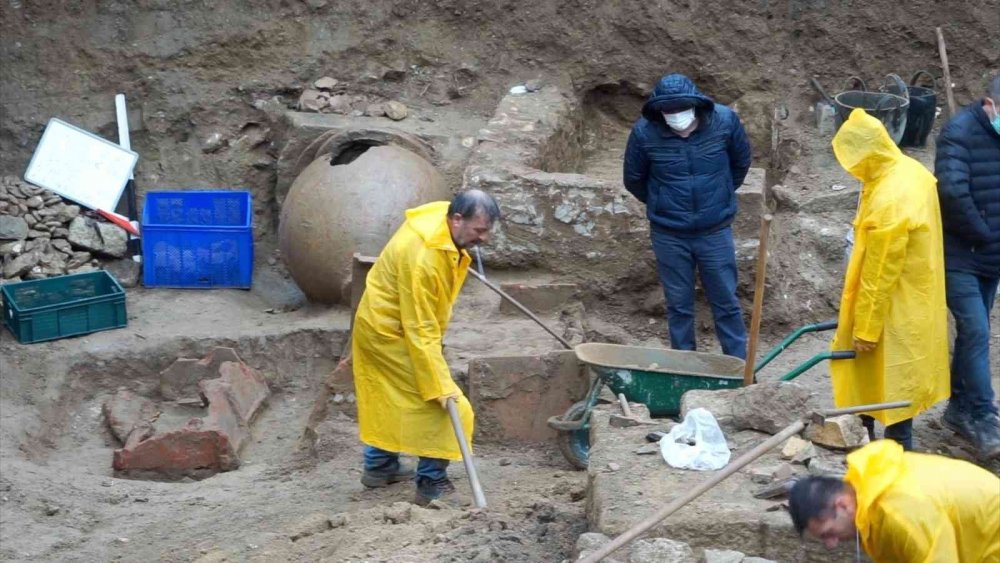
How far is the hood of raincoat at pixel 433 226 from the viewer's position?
6.34 meters

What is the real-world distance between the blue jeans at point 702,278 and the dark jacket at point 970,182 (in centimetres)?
131

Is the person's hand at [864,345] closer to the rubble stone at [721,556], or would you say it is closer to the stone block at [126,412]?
the rubble stone at [721,556]

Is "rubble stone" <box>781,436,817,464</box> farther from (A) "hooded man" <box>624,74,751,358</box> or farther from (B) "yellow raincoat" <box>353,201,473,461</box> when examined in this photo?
(A) "hooded man" <box>624,74,751,358</box>

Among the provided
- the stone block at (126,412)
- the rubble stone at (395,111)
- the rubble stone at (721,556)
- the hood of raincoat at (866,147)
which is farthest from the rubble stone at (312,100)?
the rubble stone at (721,556)

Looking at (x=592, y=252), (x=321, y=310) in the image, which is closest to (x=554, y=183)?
(x=592, y=252)

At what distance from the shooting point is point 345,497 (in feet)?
23.4

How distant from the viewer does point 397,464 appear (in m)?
7.15

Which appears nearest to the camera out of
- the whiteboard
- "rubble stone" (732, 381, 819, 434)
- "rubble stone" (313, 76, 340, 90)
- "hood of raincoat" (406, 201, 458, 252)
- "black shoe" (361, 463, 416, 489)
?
"rubble stone" (732, 381, 819, 434)

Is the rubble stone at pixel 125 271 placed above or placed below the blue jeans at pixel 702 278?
below

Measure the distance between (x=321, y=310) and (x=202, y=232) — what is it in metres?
1.27

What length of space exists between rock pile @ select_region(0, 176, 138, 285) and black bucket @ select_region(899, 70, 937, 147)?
590cm

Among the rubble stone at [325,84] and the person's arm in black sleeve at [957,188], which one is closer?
the person's arm in black sleeve at [957,188]

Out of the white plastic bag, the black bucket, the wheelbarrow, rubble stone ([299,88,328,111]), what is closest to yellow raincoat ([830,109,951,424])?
the wheelbarrow

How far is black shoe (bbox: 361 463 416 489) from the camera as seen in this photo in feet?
23.3
